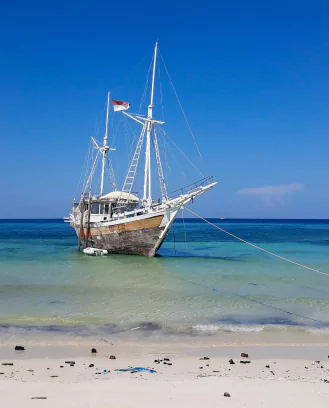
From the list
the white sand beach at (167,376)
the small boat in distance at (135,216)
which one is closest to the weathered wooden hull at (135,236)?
the small boat in distance at (135,216)

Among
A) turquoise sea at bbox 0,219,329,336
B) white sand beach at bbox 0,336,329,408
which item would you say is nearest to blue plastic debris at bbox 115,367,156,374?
white sand beach at bbox 0,336,329,408

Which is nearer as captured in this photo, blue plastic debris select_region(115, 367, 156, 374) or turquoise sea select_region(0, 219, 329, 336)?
blue plastic debris select_region(115, 367, 156, 374)

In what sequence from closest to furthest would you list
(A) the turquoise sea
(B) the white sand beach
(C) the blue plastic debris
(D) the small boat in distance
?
(B) the white sand beach → (C) the blue plastic debris → (A) the turquoise sea → (D) the small boat in distance

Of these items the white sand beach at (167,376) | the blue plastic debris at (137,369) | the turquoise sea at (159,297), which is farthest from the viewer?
the turquoise sea at (159,297)

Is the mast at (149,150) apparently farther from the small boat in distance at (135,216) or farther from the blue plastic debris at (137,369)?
the blue plastic debris at (137,369)

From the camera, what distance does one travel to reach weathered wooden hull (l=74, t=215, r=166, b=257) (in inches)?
1299

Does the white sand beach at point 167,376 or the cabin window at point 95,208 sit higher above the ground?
the cabin window at point 95,208

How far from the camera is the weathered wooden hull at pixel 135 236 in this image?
33.0 metres

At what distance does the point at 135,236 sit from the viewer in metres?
34.2

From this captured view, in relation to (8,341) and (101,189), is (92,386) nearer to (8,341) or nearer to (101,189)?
(8,341)

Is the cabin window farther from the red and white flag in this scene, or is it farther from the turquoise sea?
the red and white flag

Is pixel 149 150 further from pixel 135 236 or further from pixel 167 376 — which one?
pixel 167 376

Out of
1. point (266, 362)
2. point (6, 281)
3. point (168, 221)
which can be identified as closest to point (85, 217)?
point (168, 221)

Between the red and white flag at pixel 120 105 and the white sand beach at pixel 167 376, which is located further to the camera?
the red and white flag at pixel 120 105
